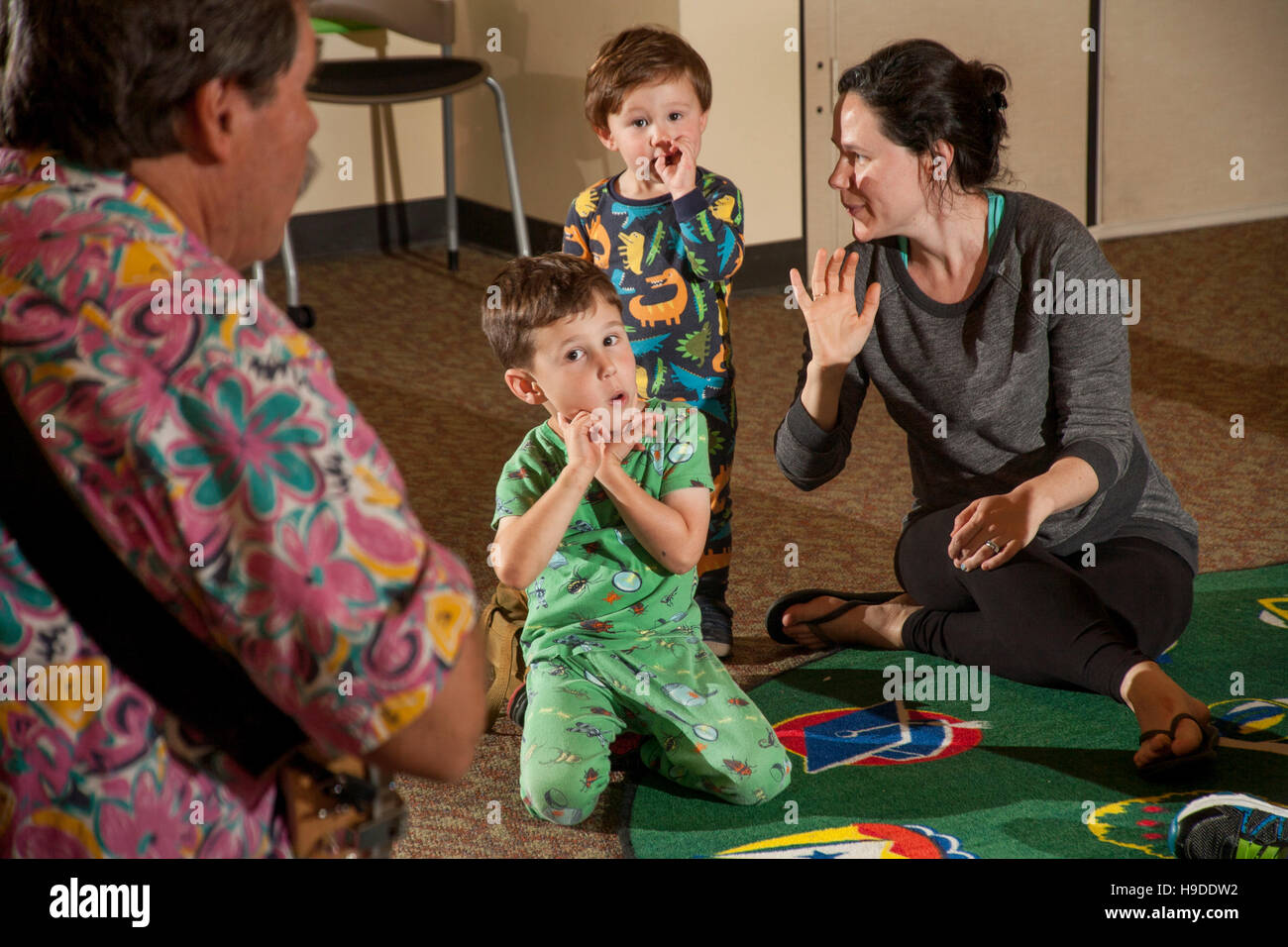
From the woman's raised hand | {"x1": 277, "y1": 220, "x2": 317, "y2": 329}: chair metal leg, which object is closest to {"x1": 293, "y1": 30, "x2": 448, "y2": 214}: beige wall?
{"x1": 277, "y1": 220, "x2": 317, "y2": 329}: chair metal leg

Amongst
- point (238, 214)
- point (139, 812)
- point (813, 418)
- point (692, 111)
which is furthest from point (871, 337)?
point (139, 812)

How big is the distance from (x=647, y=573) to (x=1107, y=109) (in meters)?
3.40

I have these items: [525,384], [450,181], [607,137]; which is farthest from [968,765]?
[450,181]

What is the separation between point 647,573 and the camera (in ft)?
5.43

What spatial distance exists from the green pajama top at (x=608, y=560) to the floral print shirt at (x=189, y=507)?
943 mm

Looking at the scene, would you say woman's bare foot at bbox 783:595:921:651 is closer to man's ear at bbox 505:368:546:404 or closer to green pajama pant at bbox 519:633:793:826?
green pajama pant at bbox 519:633:793:826

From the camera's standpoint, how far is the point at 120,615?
0.68 metres

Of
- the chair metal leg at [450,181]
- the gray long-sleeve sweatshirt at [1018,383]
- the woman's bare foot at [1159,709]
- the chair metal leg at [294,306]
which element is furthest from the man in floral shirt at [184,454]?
the chair metal leg at [450,181]

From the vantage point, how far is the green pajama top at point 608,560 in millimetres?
1648

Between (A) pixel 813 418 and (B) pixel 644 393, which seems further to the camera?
(B) pixel 644 393

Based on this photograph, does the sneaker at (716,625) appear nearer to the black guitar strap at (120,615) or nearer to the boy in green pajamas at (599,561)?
the boy in green pajamas at (599,561)

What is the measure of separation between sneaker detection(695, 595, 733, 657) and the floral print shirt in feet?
4.25

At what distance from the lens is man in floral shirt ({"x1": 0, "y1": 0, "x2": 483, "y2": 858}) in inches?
25.3
